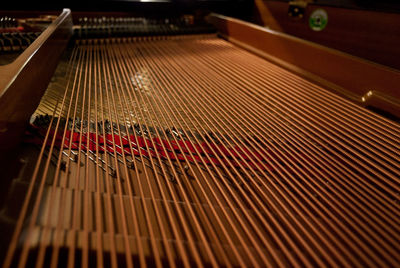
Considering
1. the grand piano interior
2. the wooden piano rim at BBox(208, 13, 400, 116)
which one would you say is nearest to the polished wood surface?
the grand piano interior

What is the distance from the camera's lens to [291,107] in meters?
1.48

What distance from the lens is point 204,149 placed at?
3.86ft

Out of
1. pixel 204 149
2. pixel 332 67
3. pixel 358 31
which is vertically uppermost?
pixel 358 31

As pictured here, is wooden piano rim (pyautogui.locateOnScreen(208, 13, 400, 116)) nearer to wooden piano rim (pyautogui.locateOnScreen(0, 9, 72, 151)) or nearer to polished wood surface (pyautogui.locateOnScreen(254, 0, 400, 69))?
polished wood surface (pyautogui.locateOnScreen(254, 0, 400, 69))

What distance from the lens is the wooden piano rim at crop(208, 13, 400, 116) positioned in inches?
54.4

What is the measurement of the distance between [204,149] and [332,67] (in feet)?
3.63

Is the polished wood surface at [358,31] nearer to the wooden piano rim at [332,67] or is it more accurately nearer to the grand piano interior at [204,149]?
the grand piano interior at [204,149]

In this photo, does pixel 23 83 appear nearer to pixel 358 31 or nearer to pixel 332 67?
pixel 332 67

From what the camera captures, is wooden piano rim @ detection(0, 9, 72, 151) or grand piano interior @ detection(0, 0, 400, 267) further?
wooden piano rim @ detection(0, 9, 72, 151)

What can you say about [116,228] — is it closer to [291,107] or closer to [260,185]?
[260,185]

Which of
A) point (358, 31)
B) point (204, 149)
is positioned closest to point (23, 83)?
point (204, 149)

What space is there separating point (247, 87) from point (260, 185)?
0.86 m

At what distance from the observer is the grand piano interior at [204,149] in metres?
0.76

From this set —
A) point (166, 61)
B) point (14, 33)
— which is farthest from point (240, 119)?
point (14, 33)
